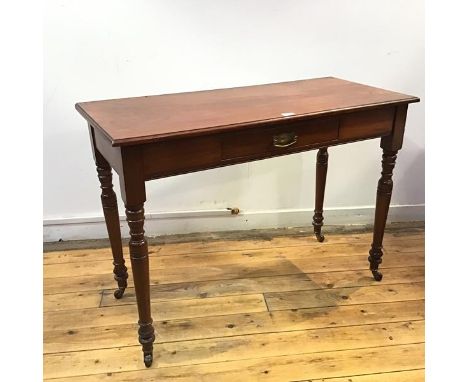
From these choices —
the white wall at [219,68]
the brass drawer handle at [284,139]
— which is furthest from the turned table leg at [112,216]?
the brass drawer handle at [284,139]

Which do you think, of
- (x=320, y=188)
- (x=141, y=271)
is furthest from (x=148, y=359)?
(x=320, y=188)

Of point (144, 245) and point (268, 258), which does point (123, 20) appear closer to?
point (144, 245)

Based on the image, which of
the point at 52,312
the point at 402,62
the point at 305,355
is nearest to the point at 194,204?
the point at 52,312

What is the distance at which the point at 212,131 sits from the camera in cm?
126

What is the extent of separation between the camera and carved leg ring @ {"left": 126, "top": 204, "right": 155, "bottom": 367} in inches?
50.7

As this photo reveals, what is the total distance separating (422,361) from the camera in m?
1.50

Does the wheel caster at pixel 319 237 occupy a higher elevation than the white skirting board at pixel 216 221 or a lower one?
lower

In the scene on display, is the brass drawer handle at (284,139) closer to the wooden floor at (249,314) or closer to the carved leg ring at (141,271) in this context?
the carved leg ring at (141,271)

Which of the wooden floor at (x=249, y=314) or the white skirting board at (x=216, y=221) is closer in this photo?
the wooden floor at (x=249, y=314)

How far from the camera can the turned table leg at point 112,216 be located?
1589 millimetres

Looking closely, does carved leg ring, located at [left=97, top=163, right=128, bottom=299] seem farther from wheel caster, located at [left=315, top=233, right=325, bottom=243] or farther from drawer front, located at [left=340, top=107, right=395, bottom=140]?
wheel caster, located at [left=315, top=233, right=325, bottom=243]

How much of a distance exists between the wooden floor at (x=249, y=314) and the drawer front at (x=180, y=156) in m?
0.67

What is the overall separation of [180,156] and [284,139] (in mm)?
346

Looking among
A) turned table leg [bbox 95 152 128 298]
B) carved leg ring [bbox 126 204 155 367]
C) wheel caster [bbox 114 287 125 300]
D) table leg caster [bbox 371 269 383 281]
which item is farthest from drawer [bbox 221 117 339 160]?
wheel caster [bbox 114 287 125 300]
